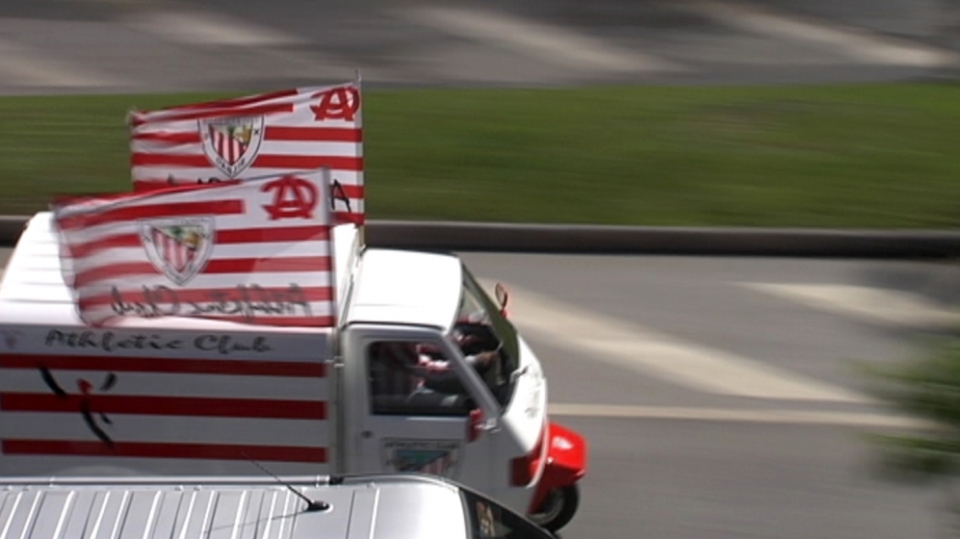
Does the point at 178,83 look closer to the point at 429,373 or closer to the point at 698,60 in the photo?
the point at 698,60

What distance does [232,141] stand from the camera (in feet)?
32.6

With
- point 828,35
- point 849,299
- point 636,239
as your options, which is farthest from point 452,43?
point 849,299

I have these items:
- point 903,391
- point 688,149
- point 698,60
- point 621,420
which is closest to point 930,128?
point 688,149

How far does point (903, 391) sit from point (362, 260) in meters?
5.12

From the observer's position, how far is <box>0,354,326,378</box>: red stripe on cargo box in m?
8.52

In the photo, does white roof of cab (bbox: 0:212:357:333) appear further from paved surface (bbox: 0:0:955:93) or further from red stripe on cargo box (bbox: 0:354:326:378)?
paved surface (bbox: 0:0:955:93)

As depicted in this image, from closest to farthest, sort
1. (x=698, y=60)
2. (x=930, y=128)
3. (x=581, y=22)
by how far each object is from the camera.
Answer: (x=930, y=128) < (x=698, y=60) < (x=581, y=22)

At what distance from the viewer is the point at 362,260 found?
31.8 feet

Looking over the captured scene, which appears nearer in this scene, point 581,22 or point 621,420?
point 621,420

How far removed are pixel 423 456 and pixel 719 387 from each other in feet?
12.1

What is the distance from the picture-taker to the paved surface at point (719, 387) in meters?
10.0

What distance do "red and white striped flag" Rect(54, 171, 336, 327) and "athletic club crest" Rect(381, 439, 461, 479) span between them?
82cm

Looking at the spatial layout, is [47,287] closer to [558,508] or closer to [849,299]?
[558,508]

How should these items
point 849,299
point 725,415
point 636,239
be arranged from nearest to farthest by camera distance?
point 725,415 → point 849,299 → point 636,239
